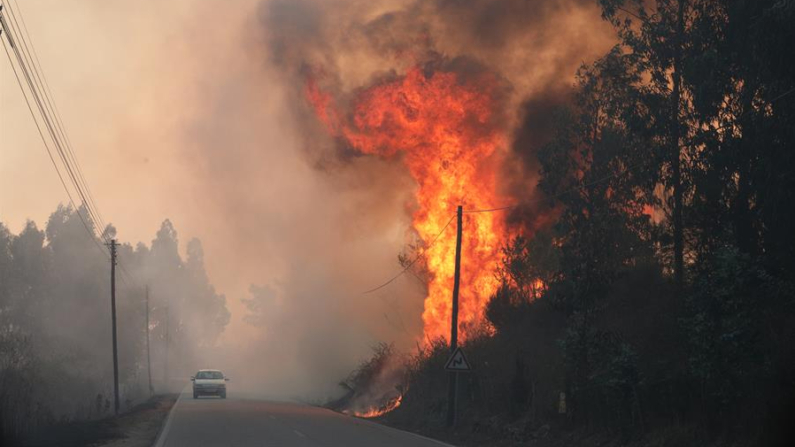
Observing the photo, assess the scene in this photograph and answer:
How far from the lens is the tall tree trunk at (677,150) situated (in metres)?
28.4

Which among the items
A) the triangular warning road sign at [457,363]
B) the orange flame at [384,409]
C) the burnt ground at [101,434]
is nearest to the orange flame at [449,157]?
the orange flame at [384,409]

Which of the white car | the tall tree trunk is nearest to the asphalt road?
the tall tree trunk

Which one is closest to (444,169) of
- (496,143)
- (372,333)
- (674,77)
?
(496,143)

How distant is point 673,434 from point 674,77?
45.9ft

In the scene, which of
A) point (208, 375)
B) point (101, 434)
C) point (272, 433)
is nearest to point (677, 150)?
point (272, 433)

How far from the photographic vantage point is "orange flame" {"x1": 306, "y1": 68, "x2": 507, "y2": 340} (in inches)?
1547

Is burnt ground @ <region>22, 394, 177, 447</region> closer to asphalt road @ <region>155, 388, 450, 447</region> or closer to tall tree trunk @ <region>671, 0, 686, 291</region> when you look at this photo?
asphalt road @ <region>155, 388, 450, 447</region>

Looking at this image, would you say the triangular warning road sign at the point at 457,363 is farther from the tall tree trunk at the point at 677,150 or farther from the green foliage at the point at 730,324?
the green foliage at the point at 730,324

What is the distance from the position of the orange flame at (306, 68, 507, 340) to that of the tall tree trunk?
11.2 m

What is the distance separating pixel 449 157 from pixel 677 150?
12.8m

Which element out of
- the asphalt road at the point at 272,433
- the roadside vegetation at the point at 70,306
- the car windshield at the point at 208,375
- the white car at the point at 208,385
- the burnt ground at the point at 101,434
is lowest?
the burnt ground at the point at 101,434

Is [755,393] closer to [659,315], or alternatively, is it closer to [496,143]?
[659,315]

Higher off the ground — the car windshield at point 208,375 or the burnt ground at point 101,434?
the car windshield at point 208,375

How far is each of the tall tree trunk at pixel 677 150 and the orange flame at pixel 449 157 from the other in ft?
36.9
